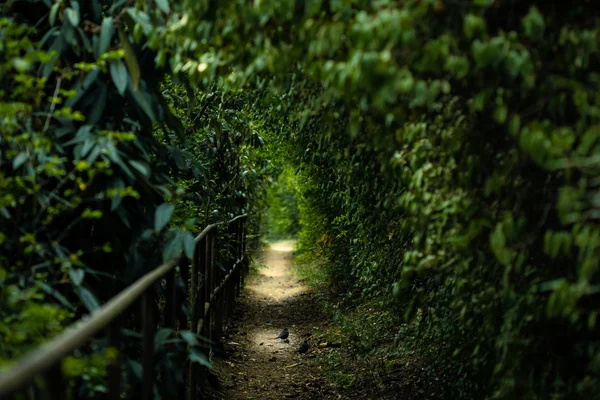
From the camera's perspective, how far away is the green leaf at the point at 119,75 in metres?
2.89

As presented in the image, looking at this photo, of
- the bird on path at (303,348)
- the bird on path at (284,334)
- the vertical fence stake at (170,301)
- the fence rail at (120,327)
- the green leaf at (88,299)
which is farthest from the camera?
the bird on path at (284,334)

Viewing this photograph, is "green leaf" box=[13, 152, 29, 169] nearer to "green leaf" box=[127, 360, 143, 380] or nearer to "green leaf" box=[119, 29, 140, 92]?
"green leaf" box=[119, 29, 140, 92]

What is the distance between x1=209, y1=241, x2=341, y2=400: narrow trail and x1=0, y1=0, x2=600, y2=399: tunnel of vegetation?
101 inches

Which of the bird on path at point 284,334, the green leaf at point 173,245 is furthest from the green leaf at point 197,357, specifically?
the bird on path at point 284,334

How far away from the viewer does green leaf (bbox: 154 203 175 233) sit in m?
2.93

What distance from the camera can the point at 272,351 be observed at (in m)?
7.74

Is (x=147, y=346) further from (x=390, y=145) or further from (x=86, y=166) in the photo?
(x=390, y=145)

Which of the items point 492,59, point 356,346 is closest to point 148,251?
point 492,59

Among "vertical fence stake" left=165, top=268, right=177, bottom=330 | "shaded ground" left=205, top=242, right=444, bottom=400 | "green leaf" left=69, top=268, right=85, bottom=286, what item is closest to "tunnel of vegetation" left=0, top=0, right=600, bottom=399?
"green leaf" left=69, top=268, right=85, bottom=286

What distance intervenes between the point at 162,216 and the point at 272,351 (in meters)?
5.14

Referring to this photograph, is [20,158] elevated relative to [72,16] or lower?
lower

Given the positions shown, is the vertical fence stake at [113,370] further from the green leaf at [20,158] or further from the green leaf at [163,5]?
the green leaf at [163,5]

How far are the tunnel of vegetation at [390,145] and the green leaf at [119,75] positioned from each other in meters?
0.01

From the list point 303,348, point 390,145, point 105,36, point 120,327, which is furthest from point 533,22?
point 303,348
